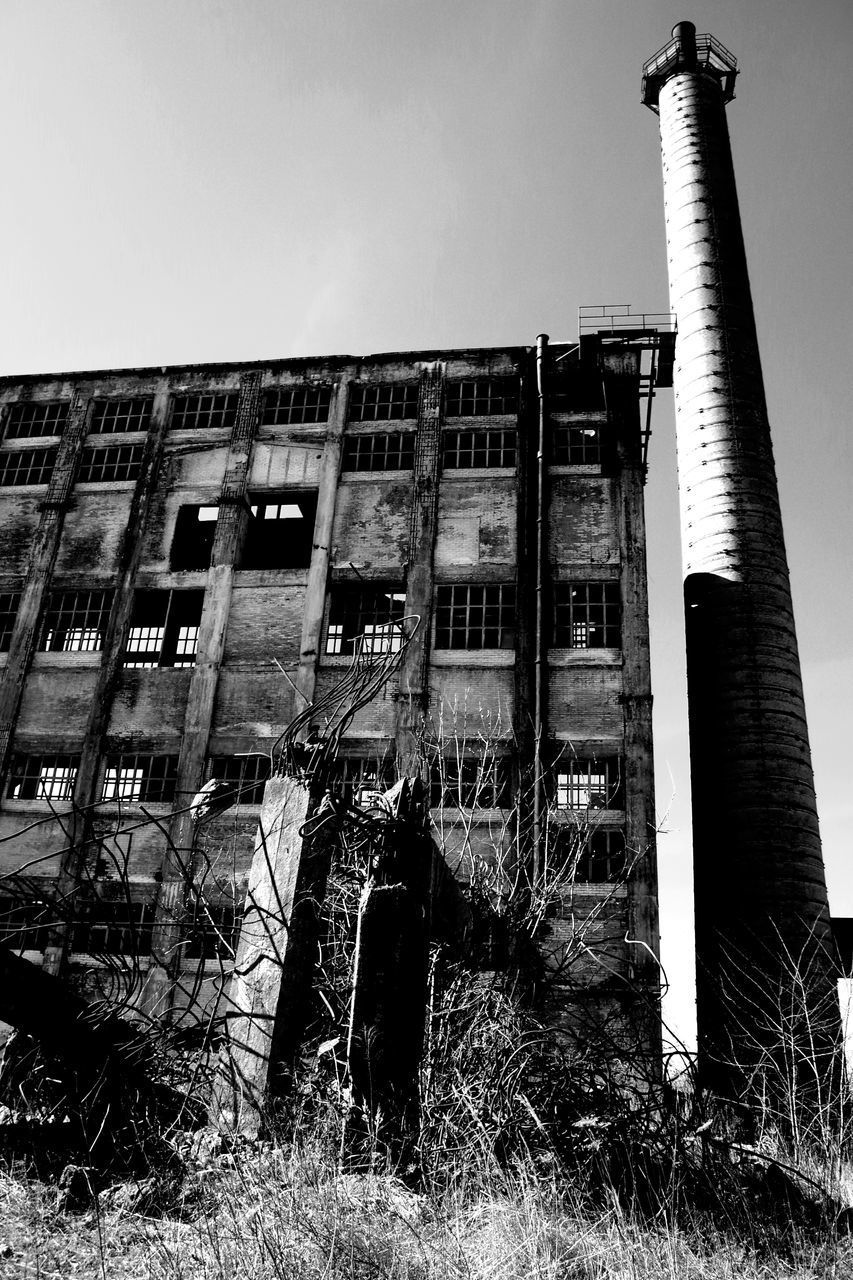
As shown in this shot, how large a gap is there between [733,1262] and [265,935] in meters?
2.94

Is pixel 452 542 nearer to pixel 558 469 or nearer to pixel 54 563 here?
pixel 558 469

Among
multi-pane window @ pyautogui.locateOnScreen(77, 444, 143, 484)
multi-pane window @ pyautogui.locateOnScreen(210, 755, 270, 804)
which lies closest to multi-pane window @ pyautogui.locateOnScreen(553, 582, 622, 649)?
multi-pane window @ pyautogui.locateOnScreen(210, 755, 270, 804)

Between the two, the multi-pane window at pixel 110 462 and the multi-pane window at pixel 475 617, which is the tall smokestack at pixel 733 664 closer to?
the multi-pane window at pixel 475 617

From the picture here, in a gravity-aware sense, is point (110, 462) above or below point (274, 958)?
above

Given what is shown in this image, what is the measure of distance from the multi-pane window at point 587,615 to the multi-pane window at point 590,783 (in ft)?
7.21

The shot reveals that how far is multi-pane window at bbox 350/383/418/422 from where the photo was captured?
19078 millimetres

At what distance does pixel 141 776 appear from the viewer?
16.5 metres

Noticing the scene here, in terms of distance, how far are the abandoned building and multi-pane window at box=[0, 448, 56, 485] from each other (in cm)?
8

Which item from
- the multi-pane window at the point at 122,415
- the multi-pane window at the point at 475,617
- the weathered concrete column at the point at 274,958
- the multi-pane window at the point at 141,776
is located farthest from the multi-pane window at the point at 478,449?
the weathered concrete column at the point at 274,958

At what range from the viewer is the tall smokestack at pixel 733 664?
14.3m

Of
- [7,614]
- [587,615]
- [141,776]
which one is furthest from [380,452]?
[7,614]

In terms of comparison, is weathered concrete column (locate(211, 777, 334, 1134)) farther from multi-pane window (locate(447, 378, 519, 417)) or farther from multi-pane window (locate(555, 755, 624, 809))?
multi-pane window (locate(447, 378, 519, 417))

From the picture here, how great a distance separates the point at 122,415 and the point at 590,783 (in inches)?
519

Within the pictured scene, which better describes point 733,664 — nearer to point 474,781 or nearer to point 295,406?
point 474,781
